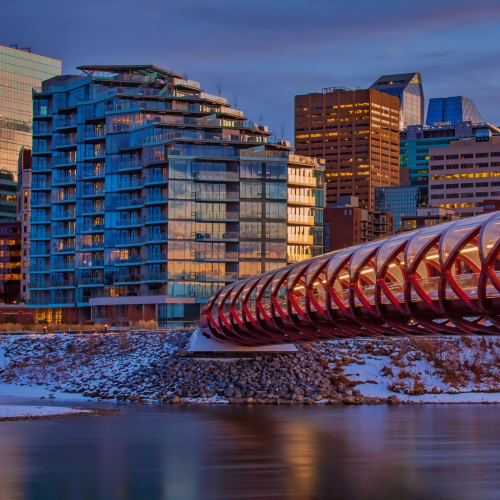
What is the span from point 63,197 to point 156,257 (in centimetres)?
2494

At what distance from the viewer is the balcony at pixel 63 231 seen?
129625mm

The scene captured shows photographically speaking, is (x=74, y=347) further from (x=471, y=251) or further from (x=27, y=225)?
(x=27, y=225)

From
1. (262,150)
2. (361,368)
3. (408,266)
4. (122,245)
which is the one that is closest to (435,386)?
(361,368)

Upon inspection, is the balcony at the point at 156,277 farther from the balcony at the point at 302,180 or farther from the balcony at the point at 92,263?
the balcony at the point at 302,180

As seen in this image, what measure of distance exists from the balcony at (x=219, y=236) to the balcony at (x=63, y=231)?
89.5ft

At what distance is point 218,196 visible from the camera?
110 meters

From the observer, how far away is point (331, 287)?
135 feet

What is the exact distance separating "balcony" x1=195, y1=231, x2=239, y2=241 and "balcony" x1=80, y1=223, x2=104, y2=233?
20674mm

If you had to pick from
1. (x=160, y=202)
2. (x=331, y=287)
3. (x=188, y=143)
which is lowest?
(x=331, y=287)

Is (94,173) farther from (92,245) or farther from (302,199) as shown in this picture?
(302,199)

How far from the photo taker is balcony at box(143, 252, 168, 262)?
364 feet

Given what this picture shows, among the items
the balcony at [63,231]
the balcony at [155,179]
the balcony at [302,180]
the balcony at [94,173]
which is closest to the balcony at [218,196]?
the balcony at [155,179]

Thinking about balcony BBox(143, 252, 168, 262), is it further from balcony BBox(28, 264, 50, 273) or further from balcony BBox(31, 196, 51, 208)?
balcony BBox(31, 196, 51, 208)

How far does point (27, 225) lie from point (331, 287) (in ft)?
469
